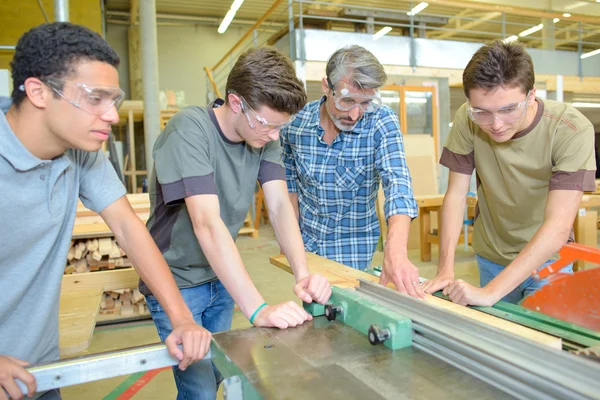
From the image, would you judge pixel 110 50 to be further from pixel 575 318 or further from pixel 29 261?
pixel 575 318

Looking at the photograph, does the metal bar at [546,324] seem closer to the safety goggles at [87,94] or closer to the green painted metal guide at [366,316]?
the green painted metal guide at [366,316]

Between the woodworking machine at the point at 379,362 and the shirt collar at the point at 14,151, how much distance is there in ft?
1.56

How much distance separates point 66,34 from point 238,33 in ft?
43.0

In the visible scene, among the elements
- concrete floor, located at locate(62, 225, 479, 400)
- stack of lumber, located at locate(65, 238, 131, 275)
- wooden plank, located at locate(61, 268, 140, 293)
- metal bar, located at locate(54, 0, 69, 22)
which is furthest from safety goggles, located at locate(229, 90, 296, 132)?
metal bar, located at locate(54, 0, 69, 22)

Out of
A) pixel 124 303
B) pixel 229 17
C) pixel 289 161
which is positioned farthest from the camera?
pixel 229 17

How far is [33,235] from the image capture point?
1.19 m

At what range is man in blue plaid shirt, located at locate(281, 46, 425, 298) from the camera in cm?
183

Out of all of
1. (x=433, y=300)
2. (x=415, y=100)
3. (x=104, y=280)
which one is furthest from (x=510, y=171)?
(x=415, y=100)

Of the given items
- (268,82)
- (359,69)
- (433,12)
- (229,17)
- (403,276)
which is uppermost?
(433,12)

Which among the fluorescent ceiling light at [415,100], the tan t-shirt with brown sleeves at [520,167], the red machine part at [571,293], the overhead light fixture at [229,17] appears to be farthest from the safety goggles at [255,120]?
the overhead light fixture at [229,17]

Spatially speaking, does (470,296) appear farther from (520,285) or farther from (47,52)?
(47,52)

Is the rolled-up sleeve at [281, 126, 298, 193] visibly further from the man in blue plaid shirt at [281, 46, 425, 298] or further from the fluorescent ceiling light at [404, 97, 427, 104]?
the fluorescent ceiling light at [404, 97, 427, 104]

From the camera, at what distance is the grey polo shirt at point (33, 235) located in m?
1.13

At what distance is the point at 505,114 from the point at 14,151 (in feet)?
4.95
